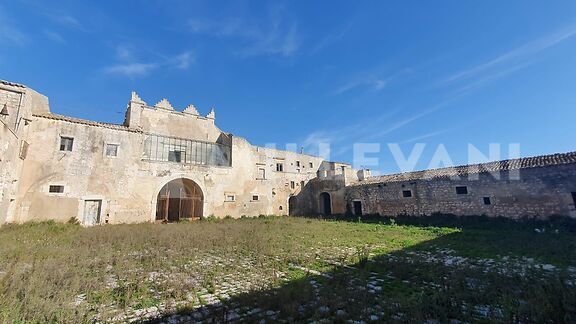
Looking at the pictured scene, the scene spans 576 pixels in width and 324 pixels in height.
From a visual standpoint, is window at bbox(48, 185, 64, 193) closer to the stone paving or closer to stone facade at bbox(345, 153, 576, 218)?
the stone paving

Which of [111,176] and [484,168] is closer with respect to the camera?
[484,168]

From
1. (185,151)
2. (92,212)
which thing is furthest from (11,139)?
(185,151)

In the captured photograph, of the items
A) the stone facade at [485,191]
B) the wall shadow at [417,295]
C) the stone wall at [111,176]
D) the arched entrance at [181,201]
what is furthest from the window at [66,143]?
the stone facade at [485,191]

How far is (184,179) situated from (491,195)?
21.5 metres

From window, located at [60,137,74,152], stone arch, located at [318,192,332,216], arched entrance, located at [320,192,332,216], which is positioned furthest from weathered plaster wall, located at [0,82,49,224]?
arched entrance, located at [320,192,332,216]

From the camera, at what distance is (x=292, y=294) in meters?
4.47

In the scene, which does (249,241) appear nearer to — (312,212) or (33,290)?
(33,290)

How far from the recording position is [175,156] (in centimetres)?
2022

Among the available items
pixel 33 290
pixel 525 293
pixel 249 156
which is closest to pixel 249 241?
pixel 33 290

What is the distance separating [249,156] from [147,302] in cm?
1980

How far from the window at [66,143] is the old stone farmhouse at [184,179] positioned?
0.15ft

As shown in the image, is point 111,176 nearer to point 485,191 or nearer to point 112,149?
point 112,149

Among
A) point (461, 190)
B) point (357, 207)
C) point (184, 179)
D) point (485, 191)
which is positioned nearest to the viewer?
point (485, 191)

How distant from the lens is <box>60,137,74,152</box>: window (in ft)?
50.6
